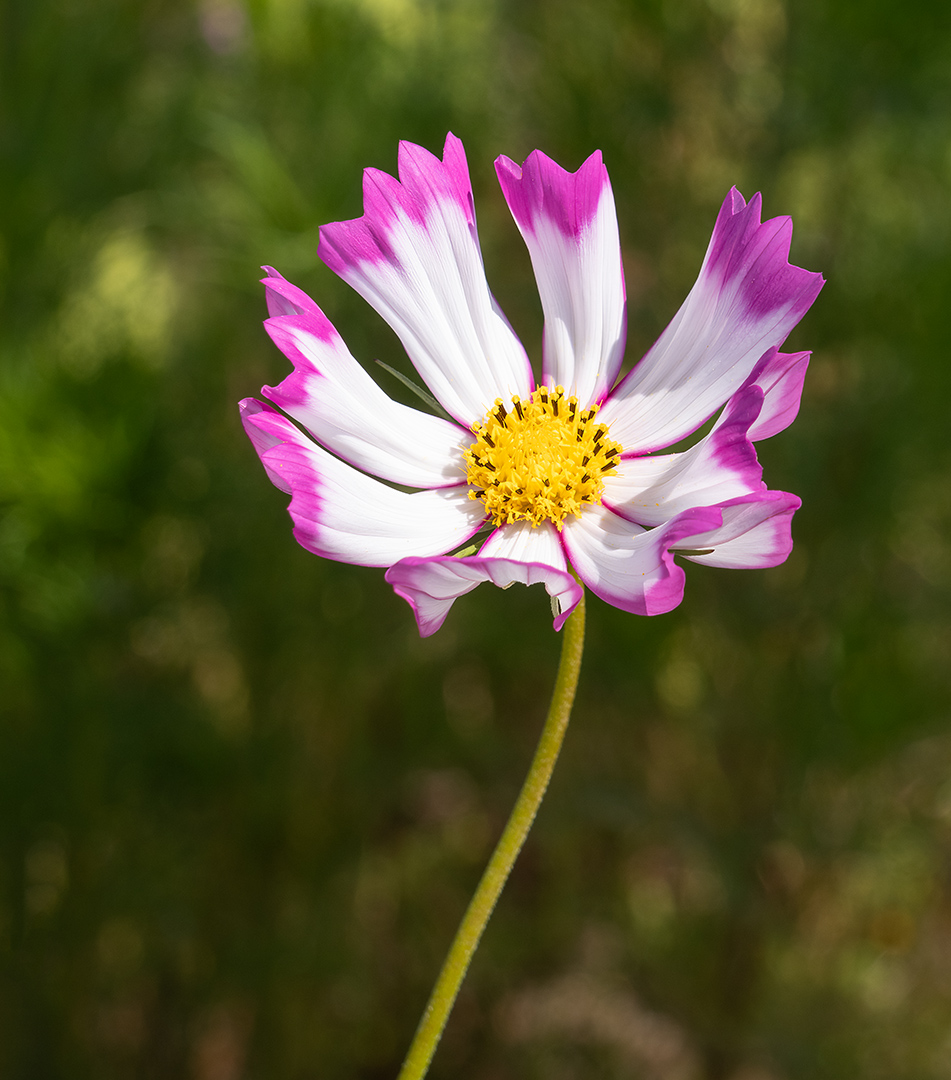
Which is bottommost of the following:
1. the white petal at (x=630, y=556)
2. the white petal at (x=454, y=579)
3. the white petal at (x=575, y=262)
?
the white petal at (x=454, y=579)

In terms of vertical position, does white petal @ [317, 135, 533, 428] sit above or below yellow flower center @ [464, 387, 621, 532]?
above

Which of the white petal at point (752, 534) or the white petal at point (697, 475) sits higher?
the white petal at point (697, 475)

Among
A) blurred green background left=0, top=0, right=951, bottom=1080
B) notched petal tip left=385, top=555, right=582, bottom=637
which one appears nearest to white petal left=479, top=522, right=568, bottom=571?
notched petal tip left=385, top=555, right=582, bottom=637

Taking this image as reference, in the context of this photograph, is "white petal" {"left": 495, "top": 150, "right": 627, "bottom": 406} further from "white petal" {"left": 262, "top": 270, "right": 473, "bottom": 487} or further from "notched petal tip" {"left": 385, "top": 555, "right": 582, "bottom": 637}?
"notched petal tip" {"left": 385, "top": 555, "right": 582, "bottom": 637}

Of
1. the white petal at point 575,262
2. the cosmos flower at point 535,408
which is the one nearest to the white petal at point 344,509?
the cosmos flower at point 535,408

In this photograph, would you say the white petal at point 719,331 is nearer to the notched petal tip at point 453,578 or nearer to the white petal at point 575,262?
the white petal at point 575,262

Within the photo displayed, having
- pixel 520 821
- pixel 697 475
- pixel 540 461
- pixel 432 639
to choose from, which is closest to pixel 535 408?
pixel 540 461
